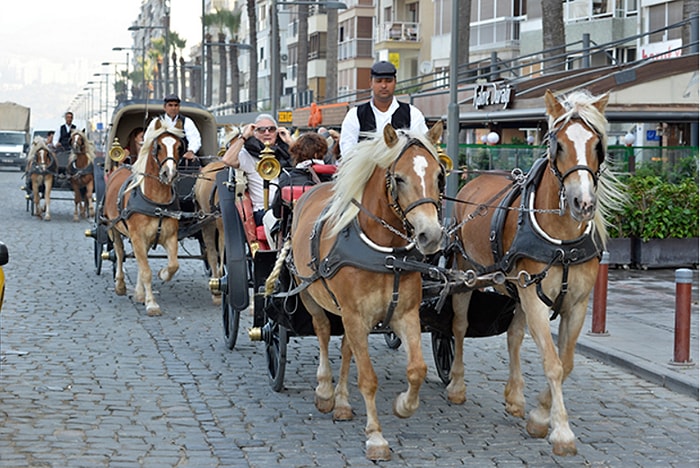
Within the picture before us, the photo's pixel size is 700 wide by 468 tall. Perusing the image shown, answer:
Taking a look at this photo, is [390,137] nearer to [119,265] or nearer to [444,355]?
[444,355]

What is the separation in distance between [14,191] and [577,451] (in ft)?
125

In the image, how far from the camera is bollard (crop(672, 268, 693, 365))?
10.2 metres

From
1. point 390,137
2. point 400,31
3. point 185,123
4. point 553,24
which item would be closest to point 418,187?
point 390,137

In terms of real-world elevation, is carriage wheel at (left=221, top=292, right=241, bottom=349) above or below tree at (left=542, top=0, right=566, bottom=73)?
below

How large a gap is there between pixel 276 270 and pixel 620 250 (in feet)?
33.9

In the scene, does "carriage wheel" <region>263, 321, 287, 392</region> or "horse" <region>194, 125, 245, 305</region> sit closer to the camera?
"carriage wheel" <region>263, 321, 287, 392</region>

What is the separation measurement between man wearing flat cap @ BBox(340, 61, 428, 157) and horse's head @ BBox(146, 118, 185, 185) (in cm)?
468

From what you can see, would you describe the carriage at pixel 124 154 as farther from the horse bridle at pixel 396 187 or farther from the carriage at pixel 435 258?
the horse bridle at pixel 396 187

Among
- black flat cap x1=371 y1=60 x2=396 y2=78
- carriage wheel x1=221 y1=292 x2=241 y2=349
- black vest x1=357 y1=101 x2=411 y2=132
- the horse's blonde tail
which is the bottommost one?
carriage wheel x1=221 y1=292 x2=241 y2=349

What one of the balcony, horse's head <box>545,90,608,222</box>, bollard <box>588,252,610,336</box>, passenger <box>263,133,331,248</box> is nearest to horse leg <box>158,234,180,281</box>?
passenger <box>263,133,331,248</box>

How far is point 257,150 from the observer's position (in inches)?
436

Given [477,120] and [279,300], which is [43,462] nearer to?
[279,300]

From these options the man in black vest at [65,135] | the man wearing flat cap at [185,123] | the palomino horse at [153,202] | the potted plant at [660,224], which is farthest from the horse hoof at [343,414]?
the man in black vest at [65,135]

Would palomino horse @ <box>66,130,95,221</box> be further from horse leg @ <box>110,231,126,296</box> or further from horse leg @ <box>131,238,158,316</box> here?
horse leg @ <box>131,238,158,316</box>
